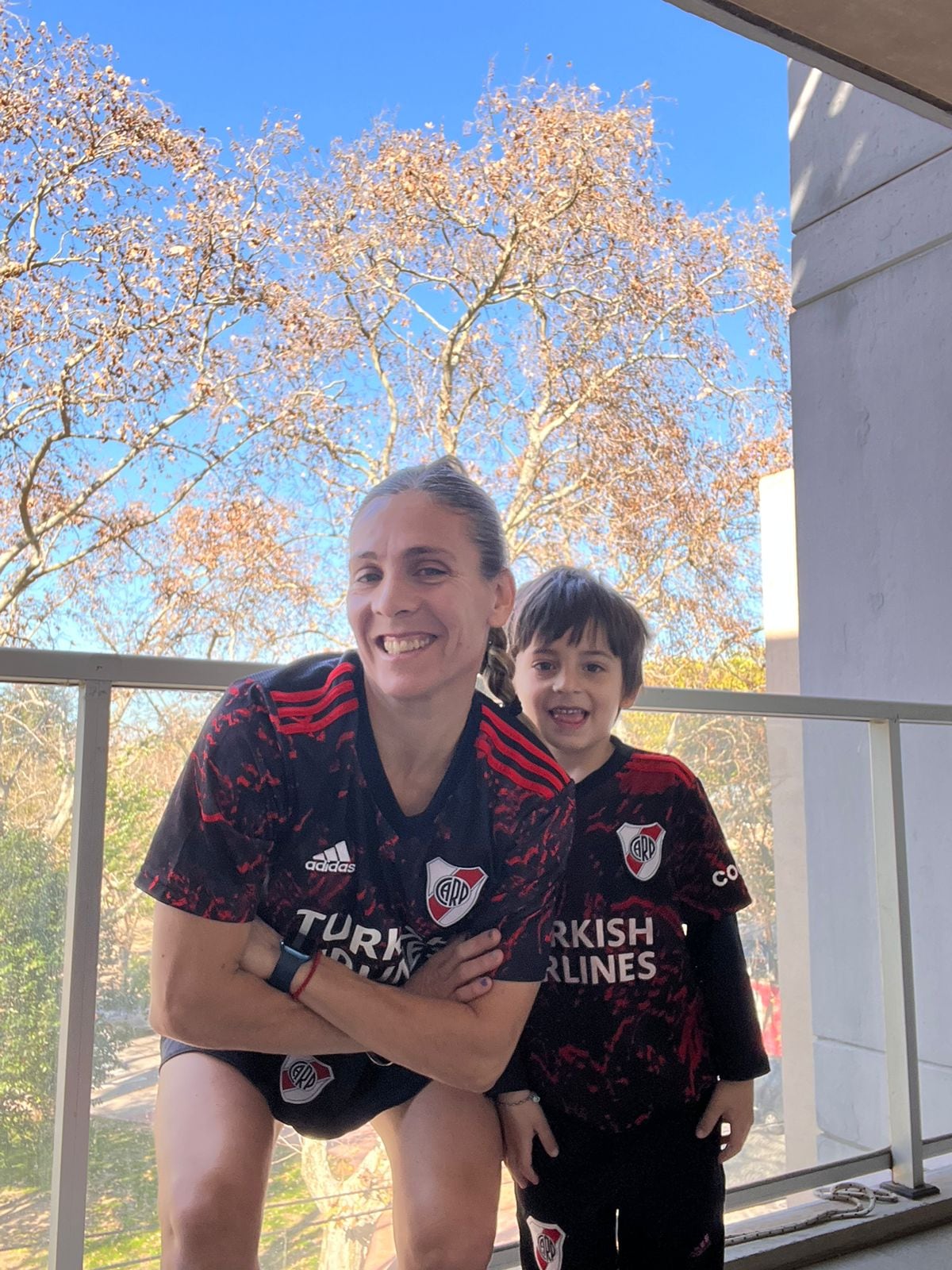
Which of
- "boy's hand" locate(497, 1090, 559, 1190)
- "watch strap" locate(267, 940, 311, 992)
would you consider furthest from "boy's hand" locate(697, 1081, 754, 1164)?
"watch strap" locate(267, 940, 311, 992)

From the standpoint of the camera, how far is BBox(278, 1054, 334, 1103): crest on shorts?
1337 millimetres

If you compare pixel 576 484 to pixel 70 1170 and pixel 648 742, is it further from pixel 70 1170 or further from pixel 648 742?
pixel 70 1170

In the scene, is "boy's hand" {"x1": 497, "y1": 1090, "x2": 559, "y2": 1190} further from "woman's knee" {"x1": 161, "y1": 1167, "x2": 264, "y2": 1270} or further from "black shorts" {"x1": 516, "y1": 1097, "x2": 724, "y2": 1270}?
"woman's knee" {"x1": 161, "y1": 1167, "x2": 264, "y2": 1270}

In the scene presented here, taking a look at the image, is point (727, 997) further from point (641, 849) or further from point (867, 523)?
point (867, 523)

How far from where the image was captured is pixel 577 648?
5.25ft

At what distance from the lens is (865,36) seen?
251cm

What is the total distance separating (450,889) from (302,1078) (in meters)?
0.27

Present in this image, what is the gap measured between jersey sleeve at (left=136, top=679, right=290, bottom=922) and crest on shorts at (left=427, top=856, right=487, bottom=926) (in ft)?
0.62

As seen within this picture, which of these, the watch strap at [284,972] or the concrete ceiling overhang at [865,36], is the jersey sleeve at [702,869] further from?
the concrete ceiling overhang at [865,36]

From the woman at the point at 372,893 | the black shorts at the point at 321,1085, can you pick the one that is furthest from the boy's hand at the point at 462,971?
the black shorts at the point at 321,1085

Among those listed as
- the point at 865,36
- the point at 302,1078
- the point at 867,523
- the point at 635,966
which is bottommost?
the point at 302,1078

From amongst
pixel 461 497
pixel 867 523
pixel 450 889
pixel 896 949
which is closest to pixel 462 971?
pixel 450 889

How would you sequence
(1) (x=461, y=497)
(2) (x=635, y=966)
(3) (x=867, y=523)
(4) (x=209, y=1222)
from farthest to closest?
(3) (x=867, y=523) < (2) (x=635, y=966) < (1) (x=461, y=497) < (4) (x=209, y=1222)

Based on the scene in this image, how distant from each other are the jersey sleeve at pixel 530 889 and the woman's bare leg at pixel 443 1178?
18cm
